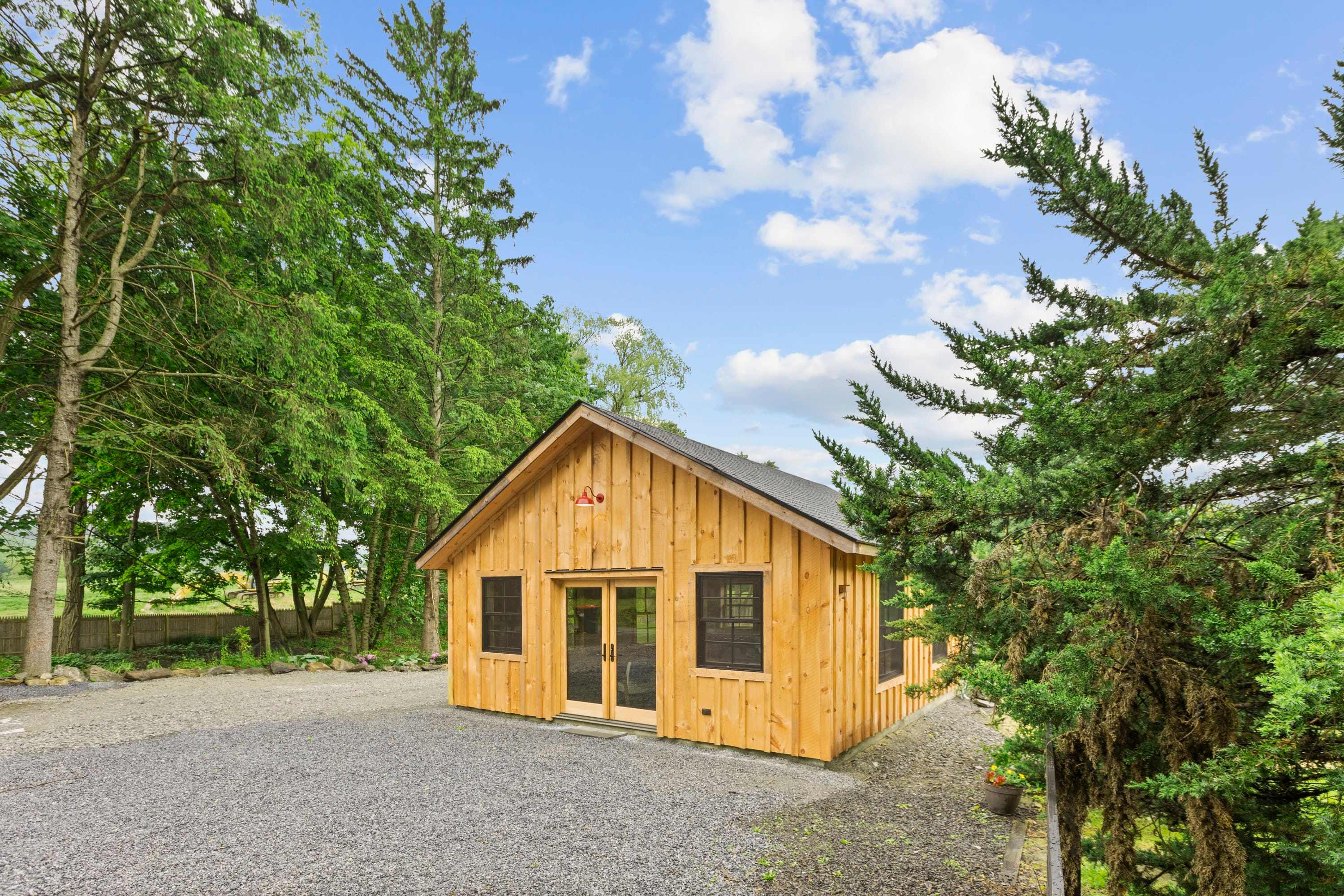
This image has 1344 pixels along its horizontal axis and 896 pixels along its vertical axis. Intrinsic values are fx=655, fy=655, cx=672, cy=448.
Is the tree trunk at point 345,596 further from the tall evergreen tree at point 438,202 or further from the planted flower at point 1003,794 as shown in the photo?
the planted flower at point 1003,794

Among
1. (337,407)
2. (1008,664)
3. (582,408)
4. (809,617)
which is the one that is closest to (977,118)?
(1008,664)

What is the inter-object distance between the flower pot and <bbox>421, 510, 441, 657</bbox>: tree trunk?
13539mm

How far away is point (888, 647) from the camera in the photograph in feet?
28.5

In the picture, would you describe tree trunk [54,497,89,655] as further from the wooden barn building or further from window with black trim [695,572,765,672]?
window with black trim [695,572,765,672]

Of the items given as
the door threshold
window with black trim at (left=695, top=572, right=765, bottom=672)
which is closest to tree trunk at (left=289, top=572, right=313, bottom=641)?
the door threshold

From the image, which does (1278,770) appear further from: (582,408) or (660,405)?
(660,405)

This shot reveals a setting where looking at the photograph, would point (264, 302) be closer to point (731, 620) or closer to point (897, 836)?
point (731, 620)

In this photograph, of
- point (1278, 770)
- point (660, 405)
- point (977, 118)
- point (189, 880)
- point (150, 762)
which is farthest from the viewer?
point (660, 405)

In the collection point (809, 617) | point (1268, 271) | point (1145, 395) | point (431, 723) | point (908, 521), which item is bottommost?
point (431, 723)

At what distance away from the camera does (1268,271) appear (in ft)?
7.09

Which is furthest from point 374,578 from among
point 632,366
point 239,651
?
point 632,366

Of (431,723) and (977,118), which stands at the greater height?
(977,118)

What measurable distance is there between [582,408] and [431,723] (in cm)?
477

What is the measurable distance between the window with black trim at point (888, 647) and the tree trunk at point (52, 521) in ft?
44.5
